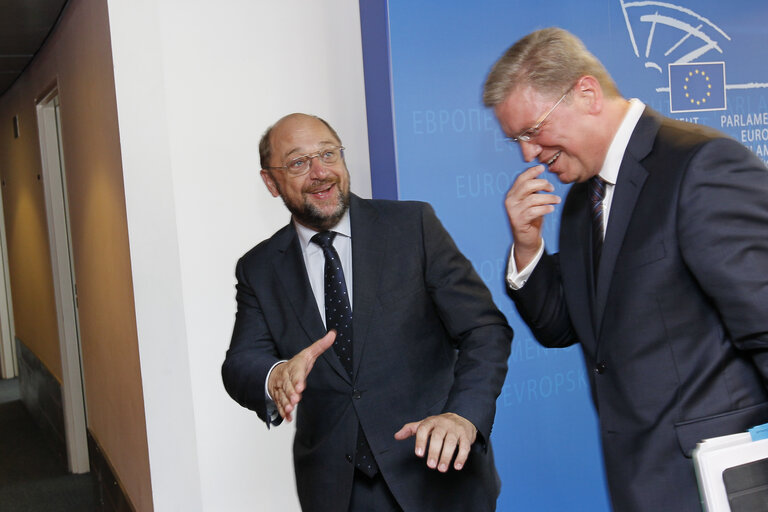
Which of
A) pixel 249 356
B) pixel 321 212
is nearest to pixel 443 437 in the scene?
pixel 249 356

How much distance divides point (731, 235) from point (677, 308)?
193mm

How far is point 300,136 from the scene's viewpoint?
86.4 inches

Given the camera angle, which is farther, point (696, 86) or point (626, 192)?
point (696, 86)

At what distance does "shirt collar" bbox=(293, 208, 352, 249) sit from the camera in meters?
2.17

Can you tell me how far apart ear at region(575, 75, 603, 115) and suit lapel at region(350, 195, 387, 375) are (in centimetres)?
68

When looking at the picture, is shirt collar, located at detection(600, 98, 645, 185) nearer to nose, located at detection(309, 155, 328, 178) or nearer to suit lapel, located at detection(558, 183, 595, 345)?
suit lapel, located at detection(558, 183, 595, 345)

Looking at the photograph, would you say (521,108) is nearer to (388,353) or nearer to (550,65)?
(550,65)

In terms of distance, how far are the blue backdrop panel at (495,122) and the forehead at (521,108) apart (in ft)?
3.70

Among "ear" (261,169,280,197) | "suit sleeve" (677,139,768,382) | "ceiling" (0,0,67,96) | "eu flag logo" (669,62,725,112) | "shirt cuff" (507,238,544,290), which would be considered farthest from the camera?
"ceiling" (0,0,67,96)

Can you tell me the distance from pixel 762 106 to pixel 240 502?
3097 millimetres

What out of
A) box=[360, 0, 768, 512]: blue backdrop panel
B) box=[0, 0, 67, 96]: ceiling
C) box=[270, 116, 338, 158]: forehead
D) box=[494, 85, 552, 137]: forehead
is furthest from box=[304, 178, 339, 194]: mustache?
box=[0, 0, 67, 96]: ceiling

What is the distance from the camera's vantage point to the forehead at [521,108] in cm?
172

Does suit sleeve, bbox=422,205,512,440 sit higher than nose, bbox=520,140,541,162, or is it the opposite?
nose, bbox=520,140,541,162

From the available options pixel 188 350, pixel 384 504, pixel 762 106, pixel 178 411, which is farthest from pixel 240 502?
pixel 762 106
